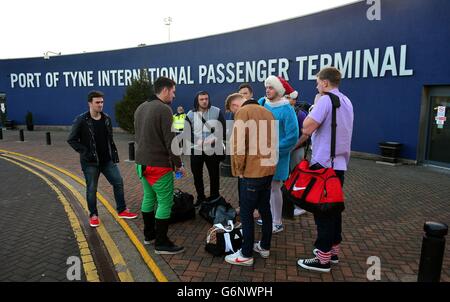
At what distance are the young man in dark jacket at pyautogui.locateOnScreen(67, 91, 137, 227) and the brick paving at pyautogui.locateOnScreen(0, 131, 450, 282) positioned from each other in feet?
2.54

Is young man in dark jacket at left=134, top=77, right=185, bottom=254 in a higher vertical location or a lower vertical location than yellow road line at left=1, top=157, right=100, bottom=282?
higher

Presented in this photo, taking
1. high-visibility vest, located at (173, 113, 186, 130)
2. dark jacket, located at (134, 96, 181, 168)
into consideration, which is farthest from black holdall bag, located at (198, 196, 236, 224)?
high-visibility vest, located at (173, 113, 186, 130)

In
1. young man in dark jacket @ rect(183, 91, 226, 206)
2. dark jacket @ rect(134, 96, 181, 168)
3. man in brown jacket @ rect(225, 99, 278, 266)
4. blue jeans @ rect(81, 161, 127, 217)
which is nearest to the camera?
man in brown jacket @ rect(225, 99, 278, 266)

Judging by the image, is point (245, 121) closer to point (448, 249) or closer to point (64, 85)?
point (448, 249)

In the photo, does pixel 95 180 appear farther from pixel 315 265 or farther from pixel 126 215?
pixel 315 265

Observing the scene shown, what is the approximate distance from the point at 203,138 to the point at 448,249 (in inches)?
142

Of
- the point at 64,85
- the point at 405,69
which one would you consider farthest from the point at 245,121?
the point at 64,85

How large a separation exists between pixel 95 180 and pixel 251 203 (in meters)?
2.61

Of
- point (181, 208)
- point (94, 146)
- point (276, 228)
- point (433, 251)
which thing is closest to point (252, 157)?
point (276, 228)

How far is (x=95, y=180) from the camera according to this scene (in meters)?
4.98

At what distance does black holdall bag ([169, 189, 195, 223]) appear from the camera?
195 inches

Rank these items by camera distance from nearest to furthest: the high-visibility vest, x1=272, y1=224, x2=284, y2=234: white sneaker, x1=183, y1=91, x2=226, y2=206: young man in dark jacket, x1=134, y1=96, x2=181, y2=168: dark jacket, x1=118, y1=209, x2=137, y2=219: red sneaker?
1. x1=134, y1=96, x2=181, y2=168: dark jacket
2. x1=272, y1=224, x2=284, y2=234: white sneaker
3. x1=118, y1=209, x2=137, y2=219: red sneaker
4. x1=183, y1=91, x2=226, y2=206: young man in dark jacket
5. the high-visibility vest
